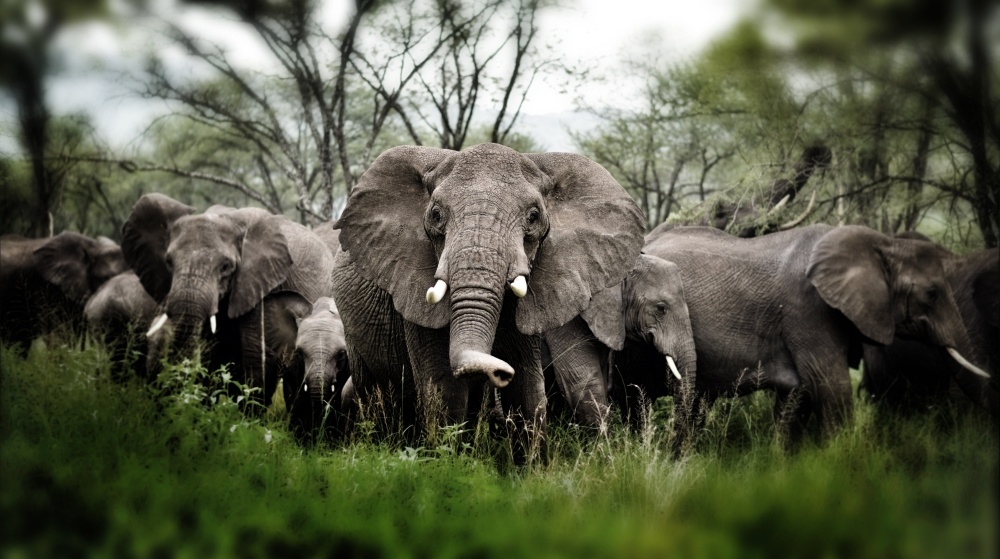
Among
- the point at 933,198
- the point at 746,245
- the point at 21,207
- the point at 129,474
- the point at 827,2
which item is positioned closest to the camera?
the point at 129,474

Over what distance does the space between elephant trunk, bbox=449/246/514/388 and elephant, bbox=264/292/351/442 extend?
2.15 meters

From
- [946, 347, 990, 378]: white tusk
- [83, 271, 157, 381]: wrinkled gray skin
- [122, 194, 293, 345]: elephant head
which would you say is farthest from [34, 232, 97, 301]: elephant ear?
[946, 347, 990, 378]: white tusk

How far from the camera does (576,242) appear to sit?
6438mm

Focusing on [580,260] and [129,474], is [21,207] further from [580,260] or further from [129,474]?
[580,260]

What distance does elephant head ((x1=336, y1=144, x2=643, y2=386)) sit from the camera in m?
5.71

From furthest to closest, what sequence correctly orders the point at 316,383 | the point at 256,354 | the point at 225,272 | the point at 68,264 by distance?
the point at 68,264
the point at 256,354
the point at 225,272
the point at 316,383

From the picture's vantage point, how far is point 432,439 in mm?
6105

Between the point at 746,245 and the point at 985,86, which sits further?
the point at 746,245

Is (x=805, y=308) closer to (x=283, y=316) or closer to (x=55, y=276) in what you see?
(x=283, y=316)

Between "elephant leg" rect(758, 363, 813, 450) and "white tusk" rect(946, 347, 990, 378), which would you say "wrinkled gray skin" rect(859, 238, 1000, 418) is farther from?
"elephant leg" rect(758, 363, 813, 450)

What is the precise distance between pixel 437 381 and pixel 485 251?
99cm

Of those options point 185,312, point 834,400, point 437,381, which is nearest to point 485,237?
point 437,381

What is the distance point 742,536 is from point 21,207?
13.1 ft

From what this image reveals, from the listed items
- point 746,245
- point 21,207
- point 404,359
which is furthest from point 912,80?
point 746,245
